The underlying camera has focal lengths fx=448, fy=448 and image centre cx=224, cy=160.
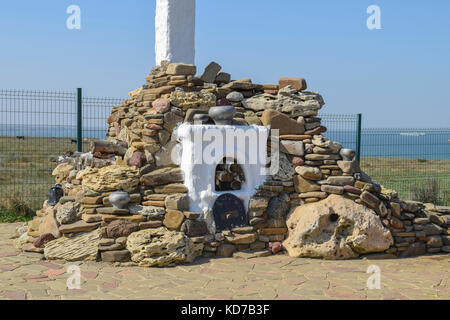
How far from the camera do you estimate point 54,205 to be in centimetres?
715

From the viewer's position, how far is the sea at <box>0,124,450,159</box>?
9133 mm

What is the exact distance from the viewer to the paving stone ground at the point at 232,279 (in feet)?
15.2

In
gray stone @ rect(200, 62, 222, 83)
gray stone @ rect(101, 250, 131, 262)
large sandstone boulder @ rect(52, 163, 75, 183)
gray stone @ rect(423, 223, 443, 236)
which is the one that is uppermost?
gray stone @ rect(200, 62, 222, 83)

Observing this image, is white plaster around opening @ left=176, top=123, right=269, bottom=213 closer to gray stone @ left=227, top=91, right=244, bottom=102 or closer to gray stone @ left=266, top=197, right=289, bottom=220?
gray stone @ left=266, top=197, right=289, bottom=220

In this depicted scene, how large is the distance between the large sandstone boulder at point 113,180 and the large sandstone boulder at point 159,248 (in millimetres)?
730

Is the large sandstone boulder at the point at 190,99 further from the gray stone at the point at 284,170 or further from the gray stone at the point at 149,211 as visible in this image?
the gray stone at the point at 149,211

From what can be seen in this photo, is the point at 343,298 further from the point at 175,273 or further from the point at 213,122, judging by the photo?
the point at 213,122

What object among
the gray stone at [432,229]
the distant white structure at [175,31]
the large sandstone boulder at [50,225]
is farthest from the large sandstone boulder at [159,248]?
the gray stone at [432,229]

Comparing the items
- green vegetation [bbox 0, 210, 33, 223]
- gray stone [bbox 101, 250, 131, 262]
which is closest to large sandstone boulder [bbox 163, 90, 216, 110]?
gray stone [bbox 101, 250, 131, 262]

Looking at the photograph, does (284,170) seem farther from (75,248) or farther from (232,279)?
(75,248)

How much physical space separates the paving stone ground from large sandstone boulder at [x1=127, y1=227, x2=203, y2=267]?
5.3 inches

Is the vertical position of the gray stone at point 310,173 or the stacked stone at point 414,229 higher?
the gray stone at point 310,173

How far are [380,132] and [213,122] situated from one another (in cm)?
480
